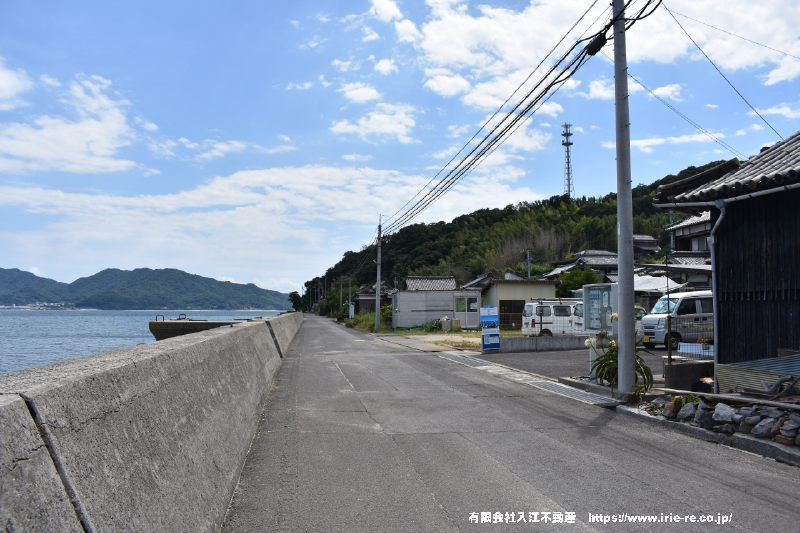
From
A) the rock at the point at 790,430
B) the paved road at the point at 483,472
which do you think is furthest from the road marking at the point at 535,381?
the rock at the point at 790,430

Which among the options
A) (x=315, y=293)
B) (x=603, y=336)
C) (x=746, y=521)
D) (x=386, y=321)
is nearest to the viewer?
(x=746, y=521)

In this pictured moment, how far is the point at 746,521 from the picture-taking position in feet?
14.1

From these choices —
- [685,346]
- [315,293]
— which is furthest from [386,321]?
[315,293]

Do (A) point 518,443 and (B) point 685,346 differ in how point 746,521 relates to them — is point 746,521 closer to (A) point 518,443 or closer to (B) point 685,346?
(A) point 518,443

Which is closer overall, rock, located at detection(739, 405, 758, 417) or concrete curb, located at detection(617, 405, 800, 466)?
concrete curb, located at detection(617, 405, 800, 466)

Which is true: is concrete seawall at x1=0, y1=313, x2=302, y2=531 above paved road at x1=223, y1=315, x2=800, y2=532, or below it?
above

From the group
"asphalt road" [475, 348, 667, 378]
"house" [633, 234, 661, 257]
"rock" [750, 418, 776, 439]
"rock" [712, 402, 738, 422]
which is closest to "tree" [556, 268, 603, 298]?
"house" [633, 234, 661, 257]

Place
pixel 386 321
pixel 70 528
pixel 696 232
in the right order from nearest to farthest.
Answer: pixel 70 528, pixel 696 232, pixel 386 321

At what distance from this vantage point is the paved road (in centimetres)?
435

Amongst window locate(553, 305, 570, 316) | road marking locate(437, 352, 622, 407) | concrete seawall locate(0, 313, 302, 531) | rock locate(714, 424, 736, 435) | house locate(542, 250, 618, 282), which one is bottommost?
road marking locate(437, 352, 622, 407)

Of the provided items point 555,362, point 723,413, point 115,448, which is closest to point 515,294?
point 555,362

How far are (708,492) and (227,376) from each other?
5.05 m

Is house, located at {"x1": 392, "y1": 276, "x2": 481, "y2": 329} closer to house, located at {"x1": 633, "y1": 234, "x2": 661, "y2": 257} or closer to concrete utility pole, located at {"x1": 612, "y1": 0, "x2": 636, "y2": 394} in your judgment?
house, located at {"x1": 633, "y1": 234, "x2": 661, "y2": 257}

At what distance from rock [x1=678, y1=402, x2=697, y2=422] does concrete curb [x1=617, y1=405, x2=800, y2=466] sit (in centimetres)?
12
